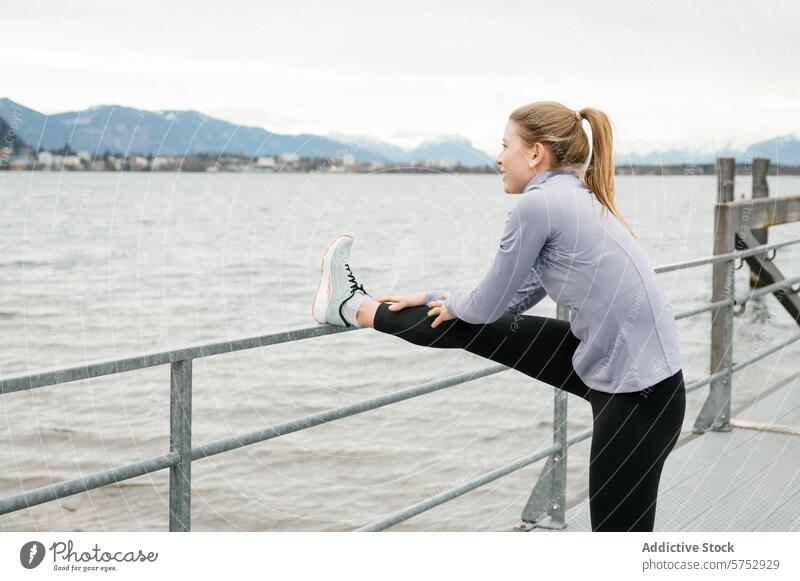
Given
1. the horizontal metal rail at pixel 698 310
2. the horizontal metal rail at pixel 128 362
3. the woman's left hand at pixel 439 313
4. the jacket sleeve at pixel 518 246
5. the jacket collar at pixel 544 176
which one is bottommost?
the horizontal metal rail at pixel 698 310

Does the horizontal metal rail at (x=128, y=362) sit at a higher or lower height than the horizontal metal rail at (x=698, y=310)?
higher

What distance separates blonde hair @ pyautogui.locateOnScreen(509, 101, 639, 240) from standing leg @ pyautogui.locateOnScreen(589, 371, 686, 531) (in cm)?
40

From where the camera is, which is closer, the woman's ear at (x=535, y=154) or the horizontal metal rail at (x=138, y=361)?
the horizontal metal rail at (x=138, y=361)

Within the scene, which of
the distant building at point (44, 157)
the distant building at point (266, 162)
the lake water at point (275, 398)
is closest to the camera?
the distant building at point (266, 162)

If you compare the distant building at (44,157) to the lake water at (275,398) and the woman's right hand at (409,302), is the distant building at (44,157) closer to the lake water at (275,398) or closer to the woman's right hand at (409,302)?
the lake water at (275,398)

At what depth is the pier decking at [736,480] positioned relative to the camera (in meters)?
3.44

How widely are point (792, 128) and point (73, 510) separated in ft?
17.2

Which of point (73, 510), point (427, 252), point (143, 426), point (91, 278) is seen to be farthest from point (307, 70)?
point (427, 252)

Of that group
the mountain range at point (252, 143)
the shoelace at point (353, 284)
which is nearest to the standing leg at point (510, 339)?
the shoelace at point (353, 284)

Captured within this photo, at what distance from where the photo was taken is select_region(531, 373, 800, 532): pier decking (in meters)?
3.44

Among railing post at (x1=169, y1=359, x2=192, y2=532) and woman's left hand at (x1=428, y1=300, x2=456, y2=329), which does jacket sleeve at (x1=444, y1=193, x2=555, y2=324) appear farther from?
railing post at (x1=169, y1=359, x2=192, y2=532)

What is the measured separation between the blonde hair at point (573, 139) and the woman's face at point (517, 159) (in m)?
0.02
